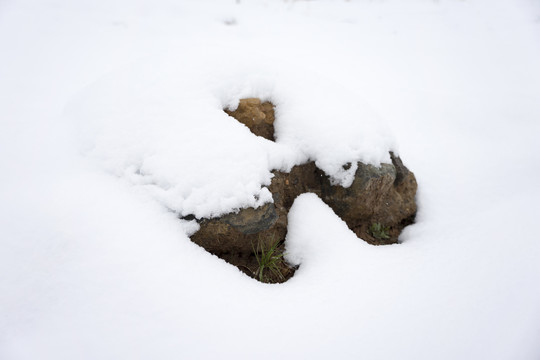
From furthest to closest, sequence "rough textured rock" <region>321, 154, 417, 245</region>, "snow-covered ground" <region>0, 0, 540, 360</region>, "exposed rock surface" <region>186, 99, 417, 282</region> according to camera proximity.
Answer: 1. "rough textured rock" <region>321, 154, 417, 245</region>
2. "exposed rock surface" <region>186, 99, 417, 282</region>
3. "snow-covered ground" <region>0, 0, 540, 360</region>

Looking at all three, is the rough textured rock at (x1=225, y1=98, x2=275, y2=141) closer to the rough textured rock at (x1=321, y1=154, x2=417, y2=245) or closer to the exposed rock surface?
the exposed rock surface

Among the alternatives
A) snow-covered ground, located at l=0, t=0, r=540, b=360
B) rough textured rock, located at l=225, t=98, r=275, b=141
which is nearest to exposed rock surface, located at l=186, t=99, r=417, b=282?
rough textured rock, located at l=225, t=98, r=275, b=141

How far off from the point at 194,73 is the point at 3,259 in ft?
6.06

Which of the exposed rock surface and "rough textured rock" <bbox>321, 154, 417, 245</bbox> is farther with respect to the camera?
"rough textured rock" <bbox>321, 154, 417, 245</bbox>

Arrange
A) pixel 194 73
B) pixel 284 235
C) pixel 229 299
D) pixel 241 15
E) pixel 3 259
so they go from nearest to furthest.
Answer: pixel 3 259
pixel 229 299
pixel 284 235
pixel 194 73
pixel 241 15

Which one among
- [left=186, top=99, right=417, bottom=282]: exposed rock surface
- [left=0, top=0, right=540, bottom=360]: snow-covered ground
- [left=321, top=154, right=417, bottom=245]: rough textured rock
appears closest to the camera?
[left=0, top=0, right=540, bottom=360]: snow-covered ground

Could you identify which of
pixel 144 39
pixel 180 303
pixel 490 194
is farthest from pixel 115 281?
pixel 144 39

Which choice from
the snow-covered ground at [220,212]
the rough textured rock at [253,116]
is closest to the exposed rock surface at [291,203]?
the rough textured rock at [253,116]

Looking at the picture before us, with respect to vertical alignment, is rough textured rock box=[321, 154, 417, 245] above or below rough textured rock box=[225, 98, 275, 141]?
below

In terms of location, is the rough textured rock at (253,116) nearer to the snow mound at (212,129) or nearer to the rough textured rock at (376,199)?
the snow mound at (212,129)

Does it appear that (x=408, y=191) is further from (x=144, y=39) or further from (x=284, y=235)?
(x=144, y=39)

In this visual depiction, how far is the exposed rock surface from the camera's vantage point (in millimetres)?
1934

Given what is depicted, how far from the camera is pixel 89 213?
169 centimetres

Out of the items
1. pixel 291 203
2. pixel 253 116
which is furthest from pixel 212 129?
pixel 291 203
